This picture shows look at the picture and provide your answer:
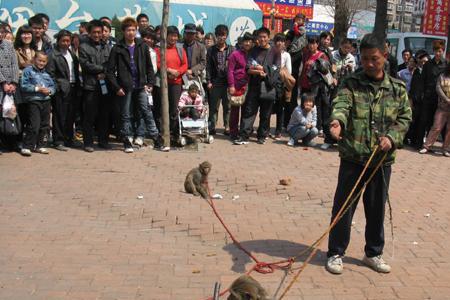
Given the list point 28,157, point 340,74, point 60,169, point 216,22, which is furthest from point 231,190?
point 216,22

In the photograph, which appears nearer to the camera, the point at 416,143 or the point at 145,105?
the point at 145,105

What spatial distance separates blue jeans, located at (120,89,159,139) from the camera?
29.2 feet

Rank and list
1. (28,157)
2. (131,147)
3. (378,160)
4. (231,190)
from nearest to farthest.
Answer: (378,160), (231,190), (28,157), (131,147)

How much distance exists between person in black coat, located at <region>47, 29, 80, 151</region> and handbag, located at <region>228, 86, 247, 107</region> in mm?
2654

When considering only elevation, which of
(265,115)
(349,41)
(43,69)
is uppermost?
(349,41)

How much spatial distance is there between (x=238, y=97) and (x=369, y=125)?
18.1 ft

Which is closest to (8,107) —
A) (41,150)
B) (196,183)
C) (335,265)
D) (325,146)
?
(41,150)

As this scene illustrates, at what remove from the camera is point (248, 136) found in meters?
10.1

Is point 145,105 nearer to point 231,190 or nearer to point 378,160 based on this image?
point 231,190

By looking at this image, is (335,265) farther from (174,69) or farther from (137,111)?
(174,69)

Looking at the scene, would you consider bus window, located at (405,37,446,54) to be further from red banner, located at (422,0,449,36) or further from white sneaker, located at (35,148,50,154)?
white sneaker, located at (35,148,50,154)

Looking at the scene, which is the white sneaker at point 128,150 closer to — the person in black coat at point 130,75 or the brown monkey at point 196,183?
the person in black coat at point 130,75

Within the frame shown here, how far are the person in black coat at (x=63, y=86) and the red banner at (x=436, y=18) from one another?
52.1 feet

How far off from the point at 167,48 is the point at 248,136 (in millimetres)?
2136
